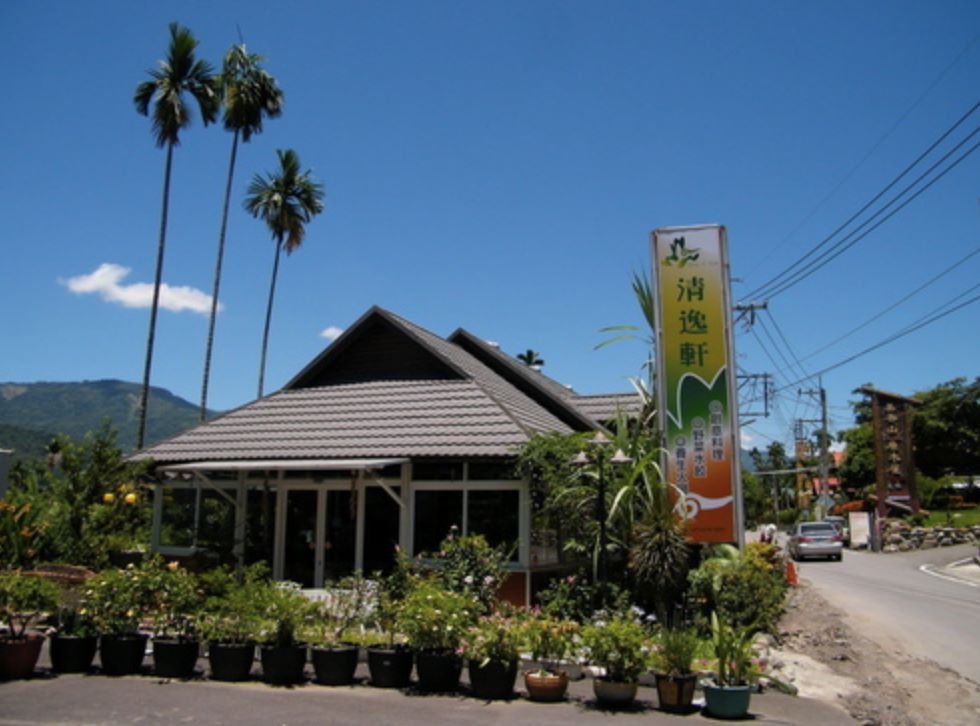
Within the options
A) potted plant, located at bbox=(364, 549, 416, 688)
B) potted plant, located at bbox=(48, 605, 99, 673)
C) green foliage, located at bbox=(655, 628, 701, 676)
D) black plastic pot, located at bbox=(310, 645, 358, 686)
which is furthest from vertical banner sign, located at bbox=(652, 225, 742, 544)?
potted plant, located at bbox=(48, 605, 99, 673)

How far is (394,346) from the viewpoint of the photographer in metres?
19.1

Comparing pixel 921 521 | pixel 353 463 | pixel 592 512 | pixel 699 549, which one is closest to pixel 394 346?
pixel 353 463

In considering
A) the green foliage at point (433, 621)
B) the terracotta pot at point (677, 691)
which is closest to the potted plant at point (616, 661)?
the terracotta pot at point (677, 691)

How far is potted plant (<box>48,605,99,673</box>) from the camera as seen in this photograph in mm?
9703

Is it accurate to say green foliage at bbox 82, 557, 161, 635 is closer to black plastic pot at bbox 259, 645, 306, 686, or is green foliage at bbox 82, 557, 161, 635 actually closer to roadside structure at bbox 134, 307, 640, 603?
black plastic pot at bbox 259, 645, 306, 686

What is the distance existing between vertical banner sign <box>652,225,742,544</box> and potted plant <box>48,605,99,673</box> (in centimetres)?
862

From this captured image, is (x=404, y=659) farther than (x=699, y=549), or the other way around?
(x=699, y=549)

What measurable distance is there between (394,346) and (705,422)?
8508mm

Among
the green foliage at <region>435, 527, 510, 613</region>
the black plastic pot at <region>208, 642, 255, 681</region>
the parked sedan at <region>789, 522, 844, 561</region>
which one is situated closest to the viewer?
the black plastic pot at <region>208, 642, 255, 681</region>

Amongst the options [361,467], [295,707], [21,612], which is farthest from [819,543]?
[21,612]

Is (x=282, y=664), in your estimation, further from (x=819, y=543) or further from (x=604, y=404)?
(x=819, y=543)

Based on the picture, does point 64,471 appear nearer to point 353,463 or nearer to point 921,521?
point 353,463

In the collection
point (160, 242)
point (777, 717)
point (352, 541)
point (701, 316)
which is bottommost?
point (777, 717)

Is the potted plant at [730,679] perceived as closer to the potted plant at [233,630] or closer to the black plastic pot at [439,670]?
the black plastic pot at [439,670]
